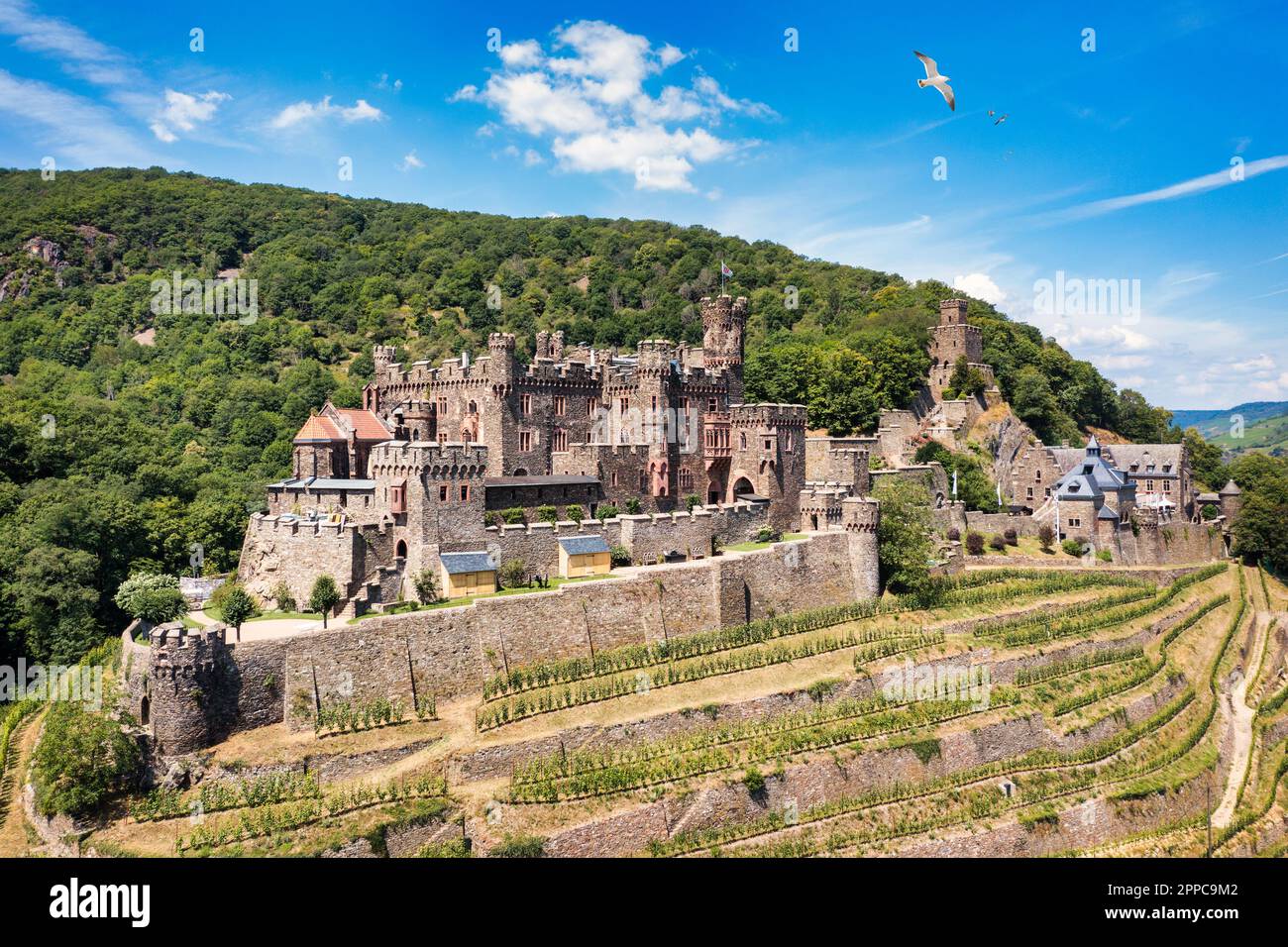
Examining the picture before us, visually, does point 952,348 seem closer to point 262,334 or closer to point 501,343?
point 501,343

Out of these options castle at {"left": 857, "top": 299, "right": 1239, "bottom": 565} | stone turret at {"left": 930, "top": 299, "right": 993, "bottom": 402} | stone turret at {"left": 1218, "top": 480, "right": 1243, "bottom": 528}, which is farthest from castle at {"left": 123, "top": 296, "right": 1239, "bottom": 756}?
stone turret at {"left": 930, "top": 299, "right": 993, "bottom": 402}

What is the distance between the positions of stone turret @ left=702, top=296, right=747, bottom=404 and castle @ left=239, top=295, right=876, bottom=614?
0.27 ft

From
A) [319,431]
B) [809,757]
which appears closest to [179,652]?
[319,431]

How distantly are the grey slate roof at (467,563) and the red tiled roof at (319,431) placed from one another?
12.5 meters

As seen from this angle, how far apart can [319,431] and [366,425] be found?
7.69 feet

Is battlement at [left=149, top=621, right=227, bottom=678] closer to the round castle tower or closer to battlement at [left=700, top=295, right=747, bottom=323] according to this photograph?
the round castle tower

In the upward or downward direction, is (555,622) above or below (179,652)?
below

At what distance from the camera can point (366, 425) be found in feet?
141

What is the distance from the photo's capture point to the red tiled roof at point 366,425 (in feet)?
139

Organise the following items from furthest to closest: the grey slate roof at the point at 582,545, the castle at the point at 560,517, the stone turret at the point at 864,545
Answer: the stone turret at the point at 864,545 → the grey slate roof at the point at 582,545 → the castle at the point at 560,517

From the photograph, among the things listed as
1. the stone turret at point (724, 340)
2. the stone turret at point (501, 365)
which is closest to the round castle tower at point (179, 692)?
the stone turret at point (501, 365)

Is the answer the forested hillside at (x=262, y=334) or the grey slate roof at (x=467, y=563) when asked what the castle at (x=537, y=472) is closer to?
the grey slate roof at (x=467, y=563)
